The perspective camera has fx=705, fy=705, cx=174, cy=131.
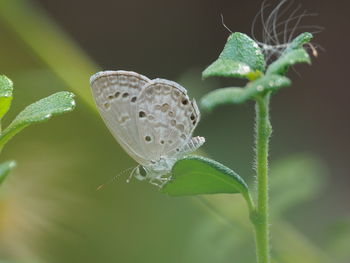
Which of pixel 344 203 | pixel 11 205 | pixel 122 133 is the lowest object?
pixel 344 203

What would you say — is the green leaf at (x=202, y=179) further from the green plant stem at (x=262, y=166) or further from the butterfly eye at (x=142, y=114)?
the butterfly eye at (x=142, y=114)

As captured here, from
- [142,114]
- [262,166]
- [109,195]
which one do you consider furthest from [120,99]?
[109,195]

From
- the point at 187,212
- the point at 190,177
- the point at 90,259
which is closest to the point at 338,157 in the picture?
the point at 187,212

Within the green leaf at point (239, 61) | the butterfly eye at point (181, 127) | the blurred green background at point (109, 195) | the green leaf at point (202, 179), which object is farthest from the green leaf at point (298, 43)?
the blurred green background at point (109, 195)

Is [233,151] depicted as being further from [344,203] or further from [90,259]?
[90,259]

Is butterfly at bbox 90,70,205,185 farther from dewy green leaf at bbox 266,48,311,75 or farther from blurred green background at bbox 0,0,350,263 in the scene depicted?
dewy green leaf at bbox 266,48,311,75

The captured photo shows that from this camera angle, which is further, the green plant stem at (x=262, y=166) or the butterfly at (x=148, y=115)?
the butterfly at (x=148, y=115)
